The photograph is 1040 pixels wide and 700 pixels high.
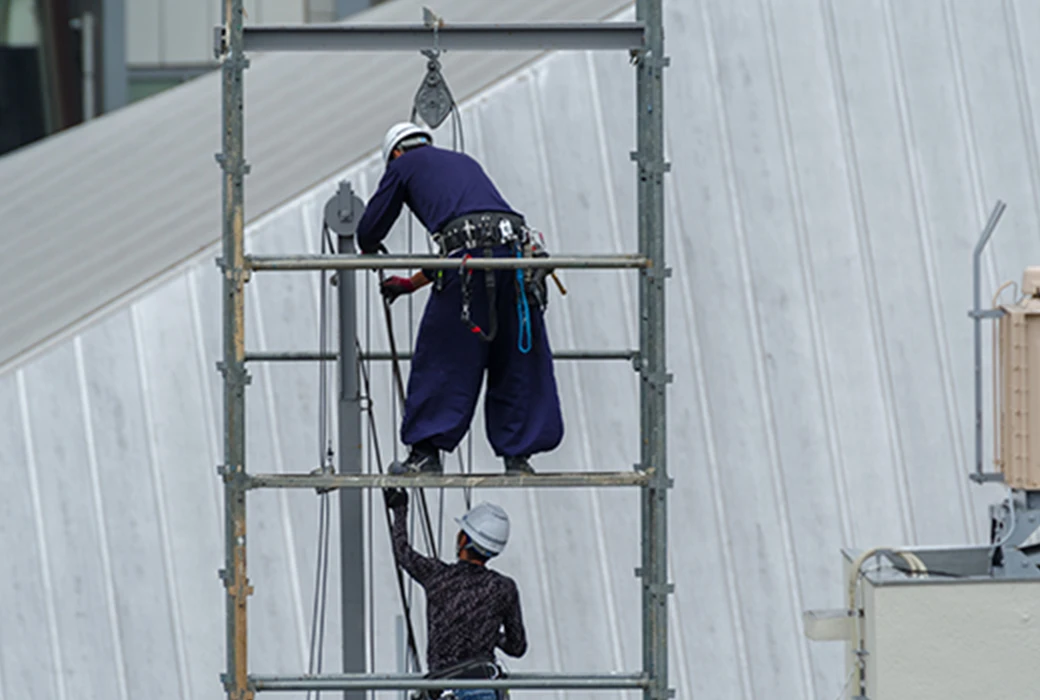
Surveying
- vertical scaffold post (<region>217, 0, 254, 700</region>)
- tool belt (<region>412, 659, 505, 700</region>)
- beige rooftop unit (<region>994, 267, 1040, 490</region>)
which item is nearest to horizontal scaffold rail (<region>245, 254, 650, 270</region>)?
vertical scaffold post (<region>217, 0, 254, 700</region>)

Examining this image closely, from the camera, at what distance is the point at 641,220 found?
259 inches

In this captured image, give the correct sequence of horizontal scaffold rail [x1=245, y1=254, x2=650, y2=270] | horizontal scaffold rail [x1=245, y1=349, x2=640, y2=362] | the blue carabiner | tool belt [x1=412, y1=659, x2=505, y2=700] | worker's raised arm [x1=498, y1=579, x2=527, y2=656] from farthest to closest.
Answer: horizontal scaffold rail [x1=245, y1=349, x2=640, y2=362], worker's raised arm [x1=498, y1=579, x2=527, y2=656], tool belt [x1=412, y1=659, x2=505, y2=700], the blue carabiner, horizontal scaffold rail [x1=245, y1=254, x2=650, y2=270]

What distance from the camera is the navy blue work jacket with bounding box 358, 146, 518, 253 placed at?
675 centimetres

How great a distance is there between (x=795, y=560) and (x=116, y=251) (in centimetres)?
455

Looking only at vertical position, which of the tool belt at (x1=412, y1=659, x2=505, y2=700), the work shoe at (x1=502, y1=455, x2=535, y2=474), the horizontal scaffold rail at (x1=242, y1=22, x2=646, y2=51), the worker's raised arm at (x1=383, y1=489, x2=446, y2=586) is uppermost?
the horizontal scaffold rail at (x1=242, y1=22, x2=646, y2=51)

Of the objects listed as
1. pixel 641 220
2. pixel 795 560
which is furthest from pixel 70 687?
pixel 641 220

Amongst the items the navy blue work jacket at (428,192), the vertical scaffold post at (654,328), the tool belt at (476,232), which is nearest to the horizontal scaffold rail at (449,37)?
the vertical scaffold post at (654,328)

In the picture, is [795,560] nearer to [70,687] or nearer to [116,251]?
[70,687]

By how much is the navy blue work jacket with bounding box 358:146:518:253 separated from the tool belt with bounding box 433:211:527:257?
4 cm

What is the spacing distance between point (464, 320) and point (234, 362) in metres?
0.91

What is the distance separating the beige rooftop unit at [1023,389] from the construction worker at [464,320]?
2.07 m

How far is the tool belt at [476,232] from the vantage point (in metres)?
6.66

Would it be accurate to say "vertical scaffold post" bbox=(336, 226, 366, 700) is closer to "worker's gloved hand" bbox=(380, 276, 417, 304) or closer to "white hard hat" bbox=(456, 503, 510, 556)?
"worker's gloved hand" bbox=(380, 276, 417, 304)

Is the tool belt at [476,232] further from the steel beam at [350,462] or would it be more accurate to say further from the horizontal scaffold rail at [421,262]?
the steel beam at [350,462]
